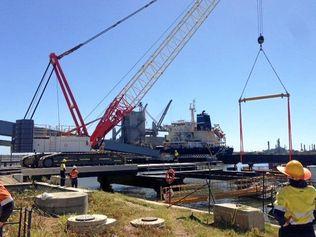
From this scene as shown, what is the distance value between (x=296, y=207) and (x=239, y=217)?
6.36 m

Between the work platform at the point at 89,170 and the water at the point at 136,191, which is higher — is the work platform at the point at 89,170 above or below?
above

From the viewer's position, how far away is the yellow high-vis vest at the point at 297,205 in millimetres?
4738

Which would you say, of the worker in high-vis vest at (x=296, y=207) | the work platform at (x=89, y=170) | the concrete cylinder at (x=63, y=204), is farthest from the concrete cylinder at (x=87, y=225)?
the work platform at (x=89, y=170)

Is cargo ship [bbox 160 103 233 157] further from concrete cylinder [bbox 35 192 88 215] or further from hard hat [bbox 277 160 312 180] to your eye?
hard hat [bbox 277 160 312 180]

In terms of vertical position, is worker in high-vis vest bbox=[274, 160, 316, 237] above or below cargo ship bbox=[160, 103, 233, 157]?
below

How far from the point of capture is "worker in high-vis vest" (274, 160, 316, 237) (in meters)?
4.75

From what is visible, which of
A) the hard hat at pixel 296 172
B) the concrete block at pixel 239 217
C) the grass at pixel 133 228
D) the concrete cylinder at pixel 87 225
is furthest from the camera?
the concrete block at pixel 239 217

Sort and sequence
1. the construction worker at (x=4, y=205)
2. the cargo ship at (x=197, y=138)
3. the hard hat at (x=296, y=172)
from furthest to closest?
the cargo ship at (x=197, y=138) < the construction worker at (x=4, y=205) < the hard hat at (x=296, y=172)

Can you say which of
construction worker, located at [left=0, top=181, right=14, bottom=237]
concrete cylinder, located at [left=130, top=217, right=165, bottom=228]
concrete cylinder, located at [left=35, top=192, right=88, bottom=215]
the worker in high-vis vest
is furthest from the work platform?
the worker in high-vis vest

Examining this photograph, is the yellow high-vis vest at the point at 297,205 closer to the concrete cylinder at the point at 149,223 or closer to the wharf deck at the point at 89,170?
the concrete cylinder at the point at 149,223

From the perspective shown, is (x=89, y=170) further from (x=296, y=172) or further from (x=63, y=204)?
(x=296, y=172)

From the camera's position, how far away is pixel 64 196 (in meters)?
12.0

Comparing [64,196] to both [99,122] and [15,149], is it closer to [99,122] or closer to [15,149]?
[15,149]

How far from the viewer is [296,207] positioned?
4.73 m
